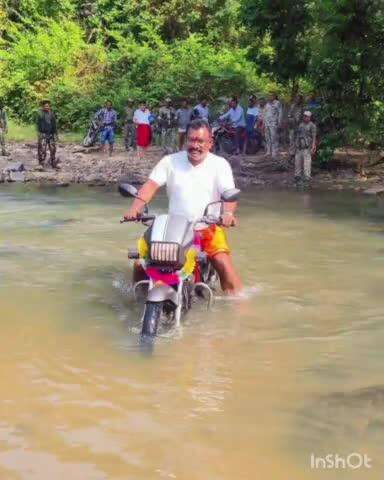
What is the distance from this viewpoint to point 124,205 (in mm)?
13555

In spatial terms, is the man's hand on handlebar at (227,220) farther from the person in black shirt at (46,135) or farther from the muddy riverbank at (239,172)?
the person in black shirt at (46,135)

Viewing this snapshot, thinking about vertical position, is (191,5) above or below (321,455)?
above

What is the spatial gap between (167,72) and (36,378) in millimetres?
24379

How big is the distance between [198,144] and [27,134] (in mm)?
22592

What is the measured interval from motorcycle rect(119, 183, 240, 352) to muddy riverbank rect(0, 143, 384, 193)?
9.88 meters

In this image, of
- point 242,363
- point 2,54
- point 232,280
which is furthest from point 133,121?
point 242,363

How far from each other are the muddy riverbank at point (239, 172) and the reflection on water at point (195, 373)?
7287 mm

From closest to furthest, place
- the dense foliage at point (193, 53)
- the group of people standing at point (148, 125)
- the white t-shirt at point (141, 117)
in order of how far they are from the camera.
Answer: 1. the dense foliage at point (193, 53)
2. the group of people standing at point (148, 125)
3. the white t-shirt at point (141, 117)

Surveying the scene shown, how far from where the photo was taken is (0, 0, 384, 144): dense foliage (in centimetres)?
1661

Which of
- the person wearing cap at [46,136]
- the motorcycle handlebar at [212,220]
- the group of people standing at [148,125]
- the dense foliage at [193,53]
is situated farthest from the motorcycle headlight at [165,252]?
the group of people standing at [148,125]

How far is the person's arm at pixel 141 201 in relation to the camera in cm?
599

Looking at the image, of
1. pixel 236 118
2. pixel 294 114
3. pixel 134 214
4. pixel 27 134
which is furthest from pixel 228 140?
pixel 134 214

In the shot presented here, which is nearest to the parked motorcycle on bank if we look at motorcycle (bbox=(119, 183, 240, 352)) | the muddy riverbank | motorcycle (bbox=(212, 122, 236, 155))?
motorcycle (bbox=(212, 122, 236, 155))

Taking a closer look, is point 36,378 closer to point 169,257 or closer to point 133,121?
point 169,257
